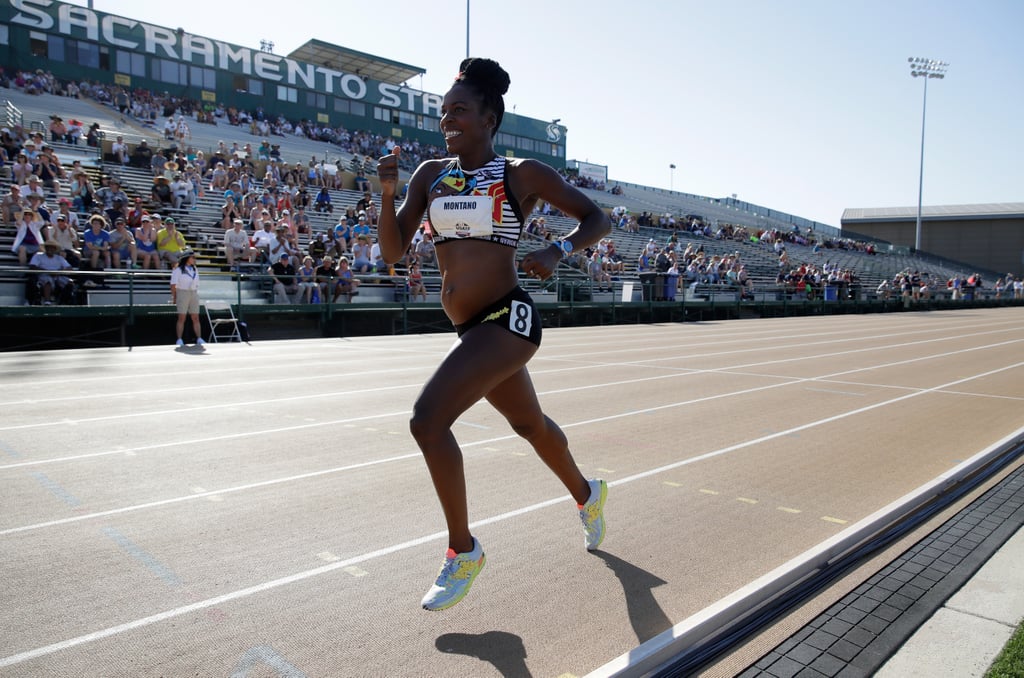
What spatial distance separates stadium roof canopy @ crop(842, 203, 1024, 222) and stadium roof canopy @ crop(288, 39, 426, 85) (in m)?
50.7

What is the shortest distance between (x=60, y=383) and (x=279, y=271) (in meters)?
8.41

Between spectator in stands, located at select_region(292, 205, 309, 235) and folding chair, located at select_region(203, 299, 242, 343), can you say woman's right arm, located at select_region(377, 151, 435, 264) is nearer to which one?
folding chair, located at select_region(203, 299, 242, 343)

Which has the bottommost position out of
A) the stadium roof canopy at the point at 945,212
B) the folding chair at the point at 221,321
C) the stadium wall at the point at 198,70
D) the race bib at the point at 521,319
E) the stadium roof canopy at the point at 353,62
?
the folding chair at the point at 221,321

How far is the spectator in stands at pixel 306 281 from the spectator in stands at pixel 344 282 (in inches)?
23.3

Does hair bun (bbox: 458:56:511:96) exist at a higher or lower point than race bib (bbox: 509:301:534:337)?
higher

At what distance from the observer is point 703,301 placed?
92.2 ft

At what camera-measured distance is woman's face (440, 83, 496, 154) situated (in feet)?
11.0

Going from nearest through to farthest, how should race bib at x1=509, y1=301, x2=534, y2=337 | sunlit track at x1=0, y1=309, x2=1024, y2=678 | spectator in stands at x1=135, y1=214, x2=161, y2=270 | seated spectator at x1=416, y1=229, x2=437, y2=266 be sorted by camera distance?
sunlit track at x1=0, y1=309, x2=1024, y2=678 → race bib at x1=509, y1=301, x2=534, y2=337 → spectator in stands at x1=135, y1=214, x2=161, y2=270 → seated spectator at x1=416, y1=229, x2=437, y2=266

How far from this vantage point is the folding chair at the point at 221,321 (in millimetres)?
15242

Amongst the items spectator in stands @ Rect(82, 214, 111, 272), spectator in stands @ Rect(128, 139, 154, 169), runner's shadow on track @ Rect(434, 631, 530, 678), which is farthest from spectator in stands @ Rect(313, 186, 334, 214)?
runner's shadow on track @ Rect(434, 631, 530, 678)

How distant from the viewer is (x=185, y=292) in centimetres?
1395

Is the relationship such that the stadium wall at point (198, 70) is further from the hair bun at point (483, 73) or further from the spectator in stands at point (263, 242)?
the hair bun at point (483, 73)

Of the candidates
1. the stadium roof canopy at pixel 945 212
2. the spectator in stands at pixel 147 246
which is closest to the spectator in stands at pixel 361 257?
the spectator in stands at pixel 147 246

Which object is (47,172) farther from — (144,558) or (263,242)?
(144,558)
